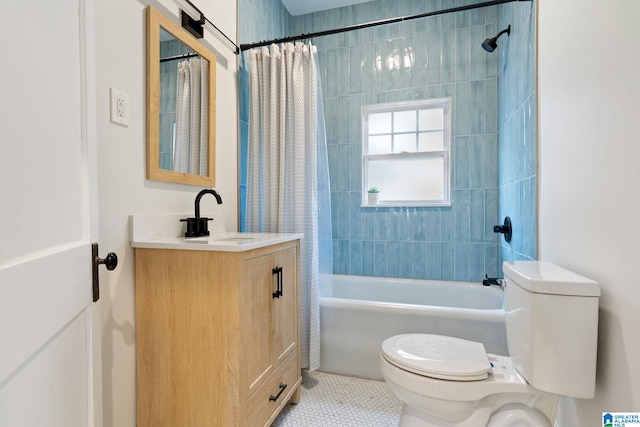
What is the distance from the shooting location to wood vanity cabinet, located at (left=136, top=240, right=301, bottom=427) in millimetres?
1165

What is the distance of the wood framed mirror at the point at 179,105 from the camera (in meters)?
1.39

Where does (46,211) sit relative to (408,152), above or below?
below

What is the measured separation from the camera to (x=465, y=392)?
3.69 feet

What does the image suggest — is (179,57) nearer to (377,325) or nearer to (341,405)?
(377,325)

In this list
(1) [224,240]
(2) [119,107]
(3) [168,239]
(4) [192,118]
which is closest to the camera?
(2) [119,107]

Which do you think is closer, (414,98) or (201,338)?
(201,338)

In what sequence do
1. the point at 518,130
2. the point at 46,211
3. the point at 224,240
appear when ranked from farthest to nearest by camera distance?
the point at 518,130 → the point at 224,240 → the point at 46,211

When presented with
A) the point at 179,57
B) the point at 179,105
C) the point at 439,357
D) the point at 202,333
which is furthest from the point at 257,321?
the point at 179,57

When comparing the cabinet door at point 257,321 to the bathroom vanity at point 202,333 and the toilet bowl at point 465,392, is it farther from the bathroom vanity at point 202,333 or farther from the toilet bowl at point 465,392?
the toilet bowl at point 465,392

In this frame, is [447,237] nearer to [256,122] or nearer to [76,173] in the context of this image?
[256,122]

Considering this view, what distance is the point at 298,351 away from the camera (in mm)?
1731

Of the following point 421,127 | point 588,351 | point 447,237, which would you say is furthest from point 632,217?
point 421,127

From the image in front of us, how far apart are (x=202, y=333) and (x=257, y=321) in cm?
22

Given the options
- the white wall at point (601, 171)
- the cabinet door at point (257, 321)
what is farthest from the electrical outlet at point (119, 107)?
the white wall at point (601, 171)
